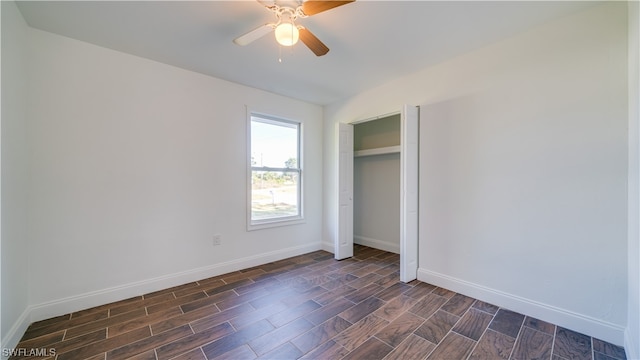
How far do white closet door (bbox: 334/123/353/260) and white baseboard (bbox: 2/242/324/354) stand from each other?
1.03 meters

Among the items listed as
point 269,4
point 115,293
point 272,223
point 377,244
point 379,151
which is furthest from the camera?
point 377,244

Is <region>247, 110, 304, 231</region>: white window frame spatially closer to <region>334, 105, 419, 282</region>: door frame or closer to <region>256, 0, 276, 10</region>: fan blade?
<region>334, 105, 419, 282</region>: door frame

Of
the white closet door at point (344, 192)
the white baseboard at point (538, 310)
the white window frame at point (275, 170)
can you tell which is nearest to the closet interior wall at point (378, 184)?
the white closet door at point (344, 192)

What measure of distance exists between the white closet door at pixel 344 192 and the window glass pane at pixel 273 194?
766 millimetres

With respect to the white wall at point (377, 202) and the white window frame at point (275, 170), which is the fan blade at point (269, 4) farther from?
the white wall at point (377, 202)

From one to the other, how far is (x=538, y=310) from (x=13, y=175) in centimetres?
432

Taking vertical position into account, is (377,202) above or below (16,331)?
above

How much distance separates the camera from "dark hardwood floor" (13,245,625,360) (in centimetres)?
176

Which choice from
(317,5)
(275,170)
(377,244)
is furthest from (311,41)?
(377,244)

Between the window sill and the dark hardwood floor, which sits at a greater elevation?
the window sill

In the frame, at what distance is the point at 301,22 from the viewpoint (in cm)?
208

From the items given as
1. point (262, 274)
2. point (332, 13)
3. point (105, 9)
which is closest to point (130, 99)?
point (105, 9)

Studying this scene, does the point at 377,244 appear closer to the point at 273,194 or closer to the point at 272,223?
the point at 272,223

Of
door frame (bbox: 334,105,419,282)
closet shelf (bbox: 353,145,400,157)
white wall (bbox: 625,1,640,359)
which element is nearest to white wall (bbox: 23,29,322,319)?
closet shelf (bbox: 353,145,400,157)
